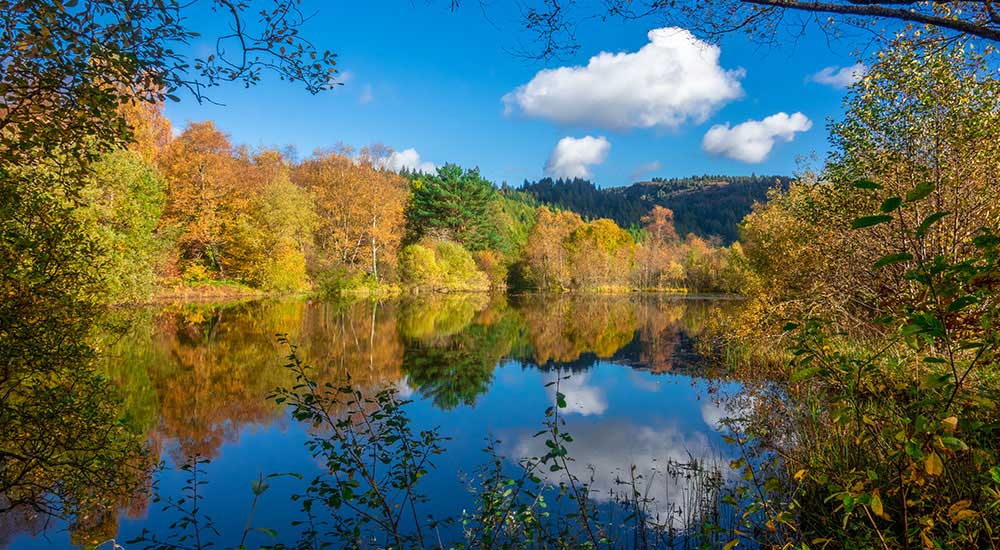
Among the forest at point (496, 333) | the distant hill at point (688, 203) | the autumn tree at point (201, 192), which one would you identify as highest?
the distant hill at point (688, 203)

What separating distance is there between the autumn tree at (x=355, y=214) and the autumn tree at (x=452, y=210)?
40.3ft

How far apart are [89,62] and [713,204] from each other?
18742 cm

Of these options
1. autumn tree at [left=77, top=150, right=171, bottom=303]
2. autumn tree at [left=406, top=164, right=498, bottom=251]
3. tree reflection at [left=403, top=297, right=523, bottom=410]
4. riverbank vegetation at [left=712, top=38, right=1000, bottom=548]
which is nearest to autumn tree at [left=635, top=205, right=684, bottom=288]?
autumn tree at [left=406, top=164, right=498, bottom=251]

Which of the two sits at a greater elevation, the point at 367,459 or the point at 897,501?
the point at 897,501

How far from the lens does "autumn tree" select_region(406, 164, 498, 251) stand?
183 feet

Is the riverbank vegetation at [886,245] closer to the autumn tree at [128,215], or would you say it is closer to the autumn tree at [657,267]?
the autumn tree at [128,215]

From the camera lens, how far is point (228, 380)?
11.8 metres

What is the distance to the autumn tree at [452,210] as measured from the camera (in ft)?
183

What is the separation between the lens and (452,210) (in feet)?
184

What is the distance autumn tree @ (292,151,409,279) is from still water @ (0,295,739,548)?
17335 millimetres

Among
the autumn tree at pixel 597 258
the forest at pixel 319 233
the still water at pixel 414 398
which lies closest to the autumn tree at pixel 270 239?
the forest at pixel 319 233

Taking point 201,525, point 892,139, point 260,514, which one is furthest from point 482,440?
point 892,139

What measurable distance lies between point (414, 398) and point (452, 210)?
152ft

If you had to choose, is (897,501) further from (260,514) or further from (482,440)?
(260,514)
